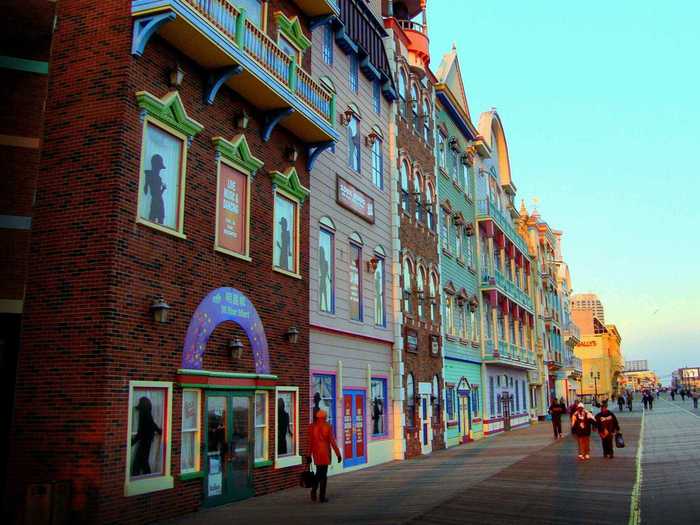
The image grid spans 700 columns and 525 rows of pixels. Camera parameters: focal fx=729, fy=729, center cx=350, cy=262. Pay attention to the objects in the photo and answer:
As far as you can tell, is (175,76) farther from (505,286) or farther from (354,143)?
(505,286)

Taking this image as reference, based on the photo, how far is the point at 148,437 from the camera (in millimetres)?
11016

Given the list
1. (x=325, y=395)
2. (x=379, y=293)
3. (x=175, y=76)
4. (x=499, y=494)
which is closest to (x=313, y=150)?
(x=175, y=76)

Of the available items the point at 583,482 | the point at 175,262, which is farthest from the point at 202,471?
the point at 583,482

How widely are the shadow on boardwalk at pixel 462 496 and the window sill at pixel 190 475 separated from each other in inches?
22.1

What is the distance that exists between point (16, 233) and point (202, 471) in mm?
4884

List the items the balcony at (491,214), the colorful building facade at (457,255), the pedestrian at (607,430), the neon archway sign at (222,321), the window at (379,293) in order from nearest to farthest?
1. the neon archway sign at (222,321)
2. the pedestrian at (607,430)
3. the window at (379,293)
4. the colorful building facade at (457,255)
5. the balcony at (491,214)

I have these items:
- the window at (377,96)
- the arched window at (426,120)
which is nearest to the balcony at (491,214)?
the arched window at (426,120)

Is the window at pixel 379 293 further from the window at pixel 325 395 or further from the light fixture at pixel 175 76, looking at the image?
the light fixture at pixel 175 76

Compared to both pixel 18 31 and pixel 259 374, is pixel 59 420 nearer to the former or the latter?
pixel 259 374

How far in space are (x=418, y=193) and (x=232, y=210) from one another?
1301cm

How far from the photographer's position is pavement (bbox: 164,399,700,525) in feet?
36.5

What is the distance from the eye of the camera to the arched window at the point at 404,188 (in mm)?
24439

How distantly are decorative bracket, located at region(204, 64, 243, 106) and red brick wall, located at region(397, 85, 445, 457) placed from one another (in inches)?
445

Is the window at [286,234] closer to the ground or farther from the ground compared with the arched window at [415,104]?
closer to the ground
